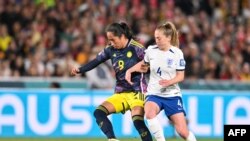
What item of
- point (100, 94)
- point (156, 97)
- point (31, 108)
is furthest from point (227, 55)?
point (156, 97)

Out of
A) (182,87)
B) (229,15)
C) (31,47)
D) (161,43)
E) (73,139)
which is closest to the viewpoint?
(161,43)

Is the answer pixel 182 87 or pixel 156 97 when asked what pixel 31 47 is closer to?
pixel 182 87

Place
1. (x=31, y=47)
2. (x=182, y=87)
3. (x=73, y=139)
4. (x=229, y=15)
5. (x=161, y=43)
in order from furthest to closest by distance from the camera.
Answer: (x=229, y=15), (x=31, y=47), (x=182, y=87), (x=73, y=139), (x=161, y=43)

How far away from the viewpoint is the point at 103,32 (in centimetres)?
2125

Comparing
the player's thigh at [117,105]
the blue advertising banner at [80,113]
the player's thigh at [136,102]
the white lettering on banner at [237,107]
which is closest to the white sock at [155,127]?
the player's thigh at [136,102]

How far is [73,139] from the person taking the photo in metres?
17.6

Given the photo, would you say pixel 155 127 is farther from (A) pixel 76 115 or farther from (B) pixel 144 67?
(A) pixel 76 115

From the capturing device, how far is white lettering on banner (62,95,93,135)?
18.2 meters

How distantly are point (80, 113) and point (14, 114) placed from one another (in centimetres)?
136

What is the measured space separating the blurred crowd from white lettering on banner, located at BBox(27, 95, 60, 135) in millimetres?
1180

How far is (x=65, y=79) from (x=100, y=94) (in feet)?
2.58

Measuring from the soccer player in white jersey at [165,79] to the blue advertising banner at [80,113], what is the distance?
19.8ft

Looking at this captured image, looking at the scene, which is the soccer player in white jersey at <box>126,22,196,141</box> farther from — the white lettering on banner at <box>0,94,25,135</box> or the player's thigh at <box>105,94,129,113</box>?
the white lettering on banner at <box>0,94,25,135</box>

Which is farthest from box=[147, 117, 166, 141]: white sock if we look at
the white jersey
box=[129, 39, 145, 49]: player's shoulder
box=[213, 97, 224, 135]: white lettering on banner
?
box=[213, 97, 224, 135]: white lettering on banner
